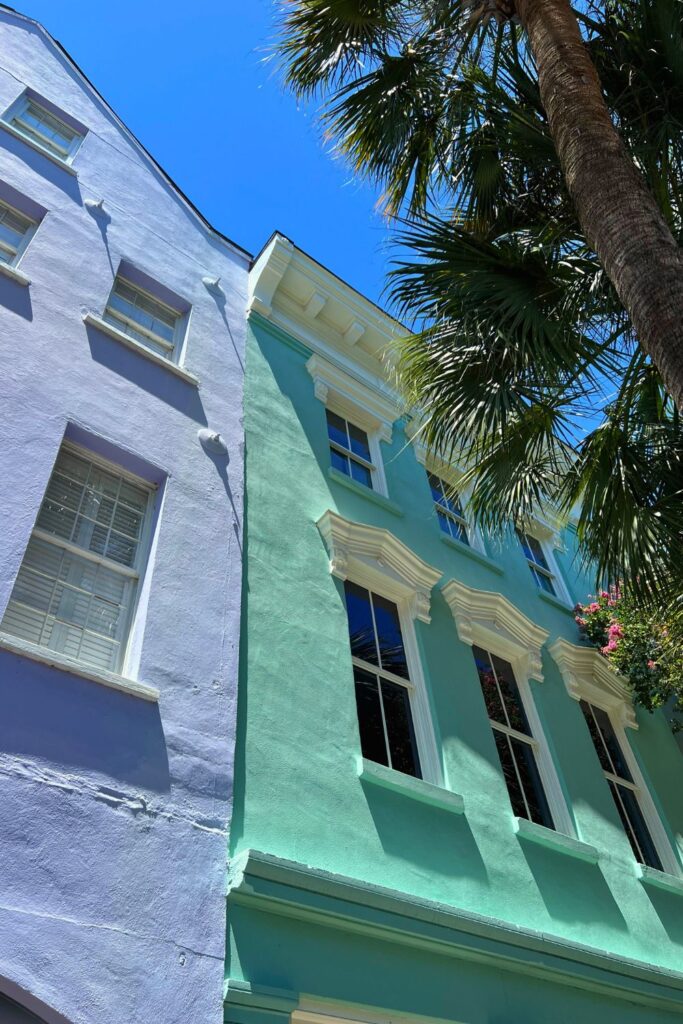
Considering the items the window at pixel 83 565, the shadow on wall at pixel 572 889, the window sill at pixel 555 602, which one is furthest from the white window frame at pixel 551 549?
the window at pixel 83 565

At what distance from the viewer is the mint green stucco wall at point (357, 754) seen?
610 cm

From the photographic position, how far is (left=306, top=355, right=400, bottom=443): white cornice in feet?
35.1

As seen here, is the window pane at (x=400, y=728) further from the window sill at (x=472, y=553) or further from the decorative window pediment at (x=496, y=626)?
the window sill at (x=472, y=553)

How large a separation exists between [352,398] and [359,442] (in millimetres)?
616

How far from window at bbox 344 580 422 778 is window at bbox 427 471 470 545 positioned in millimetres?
2572

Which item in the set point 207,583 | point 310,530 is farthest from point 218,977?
point 310,530

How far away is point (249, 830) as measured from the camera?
564 centimetres

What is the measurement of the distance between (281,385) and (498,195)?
3373 millimetres

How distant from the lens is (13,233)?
27.6ft

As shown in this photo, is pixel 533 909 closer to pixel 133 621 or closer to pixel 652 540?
pixel 652 540

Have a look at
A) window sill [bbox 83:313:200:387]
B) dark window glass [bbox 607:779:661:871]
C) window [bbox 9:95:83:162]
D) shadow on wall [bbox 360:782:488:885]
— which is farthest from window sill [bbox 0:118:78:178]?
dark window glass [bbox 607:779:661:871]

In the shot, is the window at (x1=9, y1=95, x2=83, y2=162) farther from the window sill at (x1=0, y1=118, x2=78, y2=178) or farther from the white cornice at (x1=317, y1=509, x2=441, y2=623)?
the white cornice at (x1=317, y1=509, x2=441, y2=623)

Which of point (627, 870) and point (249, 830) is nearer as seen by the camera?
point (249, 830)

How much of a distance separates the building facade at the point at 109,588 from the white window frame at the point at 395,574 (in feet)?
4.17
